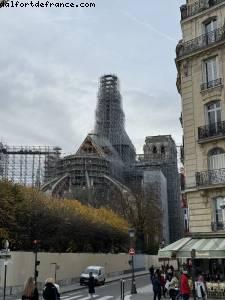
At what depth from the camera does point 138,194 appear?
7019 centimetres

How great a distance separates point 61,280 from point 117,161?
67.2 m

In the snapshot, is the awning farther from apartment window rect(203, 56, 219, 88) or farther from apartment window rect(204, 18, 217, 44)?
apartment window rect(204, 18, 217, 44)

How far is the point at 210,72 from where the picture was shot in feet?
95.2

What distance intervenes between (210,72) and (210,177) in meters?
6.36

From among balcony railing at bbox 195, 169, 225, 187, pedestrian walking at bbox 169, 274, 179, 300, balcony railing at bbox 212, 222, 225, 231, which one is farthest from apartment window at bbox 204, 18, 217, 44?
pedestrian walking at bbox 169, 274, 179, 300

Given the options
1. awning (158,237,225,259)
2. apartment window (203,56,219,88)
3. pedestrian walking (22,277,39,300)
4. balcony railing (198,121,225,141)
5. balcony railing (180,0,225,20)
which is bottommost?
pedestrian walking (22,277,39,300)

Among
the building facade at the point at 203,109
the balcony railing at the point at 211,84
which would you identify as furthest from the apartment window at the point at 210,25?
the balcony railing at the point at 211,84

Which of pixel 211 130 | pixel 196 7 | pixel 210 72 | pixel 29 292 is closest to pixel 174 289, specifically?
pixel 211 130

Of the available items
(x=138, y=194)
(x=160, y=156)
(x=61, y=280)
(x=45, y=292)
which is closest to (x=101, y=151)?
(x=160, y=156)

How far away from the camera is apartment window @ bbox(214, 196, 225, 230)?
2622cm

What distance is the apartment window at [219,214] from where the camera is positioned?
86.0 feet

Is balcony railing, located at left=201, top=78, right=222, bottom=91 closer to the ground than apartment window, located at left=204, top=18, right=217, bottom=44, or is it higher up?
closer to the ground

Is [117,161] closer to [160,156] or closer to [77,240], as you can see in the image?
[160,156]

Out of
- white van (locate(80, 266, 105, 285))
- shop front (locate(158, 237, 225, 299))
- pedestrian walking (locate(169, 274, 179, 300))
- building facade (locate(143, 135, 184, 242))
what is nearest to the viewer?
pedestrian walking (locate(169, 274, 179, 300))
